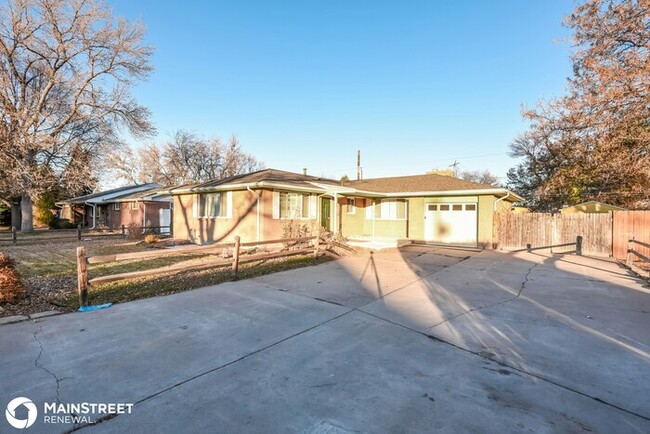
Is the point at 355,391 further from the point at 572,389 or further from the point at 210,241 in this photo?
the point at 210,241

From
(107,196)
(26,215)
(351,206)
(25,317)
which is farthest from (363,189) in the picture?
(107,196)

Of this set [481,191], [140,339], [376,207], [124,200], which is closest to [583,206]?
[481,191]

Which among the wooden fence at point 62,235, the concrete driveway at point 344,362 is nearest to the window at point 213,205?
the wooden fence at point 62,235

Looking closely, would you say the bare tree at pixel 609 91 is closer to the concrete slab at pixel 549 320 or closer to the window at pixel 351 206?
the concrete slab at pixel 549 320

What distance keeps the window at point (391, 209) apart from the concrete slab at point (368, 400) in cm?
1430

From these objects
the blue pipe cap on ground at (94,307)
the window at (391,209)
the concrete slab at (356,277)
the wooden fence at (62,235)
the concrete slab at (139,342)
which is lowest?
the concrete slab at (356,277)

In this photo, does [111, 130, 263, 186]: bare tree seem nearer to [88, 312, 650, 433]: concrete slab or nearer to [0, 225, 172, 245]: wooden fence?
[0, 225, 172, 245]: wooden fence

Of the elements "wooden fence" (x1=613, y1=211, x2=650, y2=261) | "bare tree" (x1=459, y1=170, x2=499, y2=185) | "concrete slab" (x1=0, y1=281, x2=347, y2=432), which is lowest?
"concrete slab" (x1=0, y1=281, x2=347, y2=432)

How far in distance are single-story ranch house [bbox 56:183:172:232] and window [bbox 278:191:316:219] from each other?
924 centimetres

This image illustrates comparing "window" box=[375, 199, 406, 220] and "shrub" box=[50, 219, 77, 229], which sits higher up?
"window" box=[375, 199, 406, 220]

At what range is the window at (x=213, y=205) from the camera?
15070mm

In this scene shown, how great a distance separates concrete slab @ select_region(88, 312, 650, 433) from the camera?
2.53 metres

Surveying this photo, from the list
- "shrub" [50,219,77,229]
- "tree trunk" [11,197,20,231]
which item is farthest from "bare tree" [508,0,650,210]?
"tree trunk" [11,197,20,231]

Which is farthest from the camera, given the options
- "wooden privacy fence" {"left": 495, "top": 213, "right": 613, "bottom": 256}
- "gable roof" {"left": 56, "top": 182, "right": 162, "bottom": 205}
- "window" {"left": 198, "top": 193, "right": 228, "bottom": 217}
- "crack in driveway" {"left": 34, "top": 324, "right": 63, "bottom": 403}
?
"gable roof" {"left": 56, "top": 182, "right": 162, "bottom": 205}
